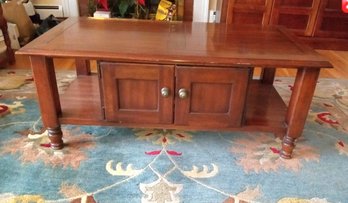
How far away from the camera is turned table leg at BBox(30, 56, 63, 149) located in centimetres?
109

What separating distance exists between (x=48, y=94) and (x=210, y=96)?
663mm

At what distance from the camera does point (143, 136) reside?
141 centimetres

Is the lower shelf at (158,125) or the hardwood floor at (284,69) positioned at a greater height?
the lower shelf at (158,125)

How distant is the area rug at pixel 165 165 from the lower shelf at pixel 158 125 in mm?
153

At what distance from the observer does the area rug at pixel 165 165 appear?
3.55 ft

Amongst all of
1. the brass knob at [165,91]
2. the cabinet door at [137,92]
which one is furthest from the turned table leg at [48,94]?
the brass knob at [165,91]

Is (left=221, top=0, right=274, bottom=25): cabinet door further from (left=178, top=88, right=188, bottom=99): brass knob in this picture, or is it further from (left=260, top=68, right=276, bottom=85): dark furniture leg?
(left=178, top=88, right=188, bottom=99): brass knob

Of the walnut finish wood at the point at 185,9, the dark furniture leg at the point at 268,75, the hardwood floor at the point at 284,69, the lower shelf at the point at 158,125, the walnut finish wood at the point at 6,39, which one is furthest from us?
the walnut finish wood at the point at 185,9

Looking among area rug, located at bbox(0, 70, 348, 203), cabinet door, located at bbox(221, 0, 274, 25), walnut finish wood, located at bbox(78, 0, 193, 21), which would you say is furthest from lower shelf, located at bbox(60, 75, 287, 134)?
walnut finish wood, located at bbox(78, 0, 193, 21)

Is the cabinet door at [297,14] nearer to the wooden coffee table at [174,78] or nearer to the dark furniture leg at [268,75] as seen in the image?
the dark furniture leg at [268,75]

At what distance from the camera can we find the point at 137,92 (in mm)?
1160

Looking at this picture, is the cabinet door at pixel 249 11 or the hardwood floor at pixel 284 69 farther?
the cabinet door at pixel 249 11

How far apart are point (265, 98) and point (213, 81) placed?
47 cm

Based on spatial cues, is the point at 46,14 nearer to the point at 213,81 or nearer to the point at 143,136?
the point at 143,136
